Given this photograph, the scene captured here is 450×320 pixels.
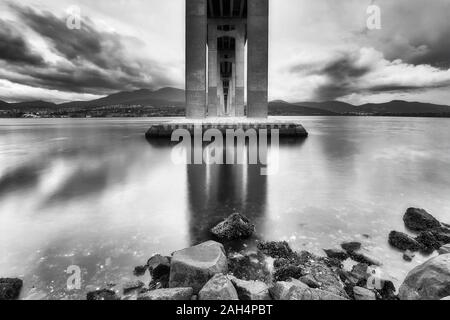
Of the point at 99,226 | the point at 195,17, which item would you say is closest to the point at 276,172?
the point at 99,226

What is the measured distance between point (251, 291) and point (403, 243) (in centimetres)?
274

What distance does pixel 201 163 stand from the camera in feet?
35.8

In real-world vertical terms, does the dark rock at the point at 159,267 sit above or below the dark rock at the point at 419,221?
below

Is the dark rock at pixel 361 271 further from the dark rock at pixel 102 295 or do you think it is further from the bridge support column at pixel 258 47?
the bridge support column at pixel 258 47

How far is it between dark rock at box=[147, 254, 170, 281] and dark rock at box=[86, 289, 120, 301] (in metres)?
0.49

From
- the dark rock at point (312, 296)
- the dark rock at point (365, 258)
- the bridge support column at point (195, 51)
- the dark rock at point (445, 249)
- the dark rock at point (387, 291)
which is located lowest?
the dark rock at point (387, 291)

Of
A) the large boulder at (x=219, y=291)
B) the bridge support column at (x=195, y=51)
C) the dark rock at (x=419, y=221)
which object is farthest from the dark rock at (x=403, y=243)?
the bridge support column at (x=195, y=51)

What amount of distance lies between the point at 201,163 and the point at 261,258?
7678mm

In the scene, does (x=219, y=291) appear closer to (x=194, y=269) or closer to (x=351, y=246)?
(x=194, y=269)

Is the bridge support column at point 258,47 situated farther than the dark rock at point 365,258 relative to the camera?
Yes

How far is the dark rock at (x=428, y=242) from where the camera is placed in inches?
144

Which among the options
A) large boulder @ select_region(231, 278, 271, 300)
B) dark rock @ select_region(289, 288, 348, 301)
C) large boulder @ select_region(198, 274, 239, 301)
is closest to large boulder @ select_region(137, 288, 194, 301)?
large boulder @ select_region(198, 274, 239, 301)

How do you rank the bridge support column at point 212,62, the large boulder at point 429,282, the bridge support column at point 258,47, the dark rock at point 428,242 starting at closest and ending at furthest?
the large boulder at point 429,282 < the dark rock at point 428,242 < the bridge support column at point 258,47 < the bridge support column at point 212,62
